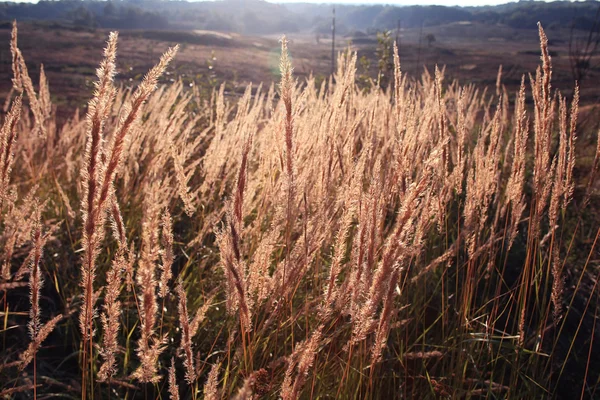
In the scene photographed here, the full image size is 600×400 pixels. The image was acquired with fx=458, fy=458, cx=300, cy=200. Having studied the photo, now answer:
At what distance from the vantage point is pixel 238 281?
89cm

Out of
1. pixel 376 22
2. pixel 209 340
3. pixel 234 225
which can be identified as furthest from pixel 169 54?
pixel 376 22

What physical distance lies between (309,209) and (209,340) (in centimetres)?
70

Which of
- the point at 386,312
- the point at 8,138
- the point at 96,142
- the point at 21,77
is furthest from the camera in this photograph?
the point at 21,77

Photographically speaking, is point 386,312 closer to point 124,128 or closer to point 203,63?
point 124,128

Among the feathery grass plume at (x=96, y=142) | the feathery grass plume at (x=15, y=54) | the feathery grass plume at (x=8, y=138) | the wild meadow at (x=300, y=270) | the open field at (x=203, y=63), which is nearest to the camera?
the feathery grass plume at (x=96, y=142)

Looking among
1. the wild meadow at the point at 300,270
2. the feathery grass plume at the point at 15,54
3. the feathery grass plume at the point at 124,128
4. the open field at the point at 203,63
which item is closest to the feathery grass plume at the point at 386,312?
the wild meadow at the point at 300,270

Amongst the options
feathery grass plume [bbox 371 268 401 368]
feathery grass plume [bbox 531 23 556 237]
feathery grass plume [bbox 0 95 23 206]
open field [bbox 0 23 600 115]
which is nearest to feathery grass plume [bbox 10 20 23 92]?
feathery grass plume [bbox 0 95 23 206]

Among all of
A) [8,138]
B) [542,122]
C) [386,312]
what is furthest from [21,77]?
[542,122]

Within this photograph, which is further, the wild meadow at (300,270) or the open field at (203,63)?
the open field at (203,63)

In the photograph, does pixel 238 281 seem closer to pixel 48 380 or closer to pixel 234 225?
pixel 234 225

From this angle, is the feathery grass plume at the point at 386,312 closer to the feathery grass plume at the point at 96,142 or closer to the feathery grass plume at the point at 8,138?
the feathery grass plume at the point at 96,142

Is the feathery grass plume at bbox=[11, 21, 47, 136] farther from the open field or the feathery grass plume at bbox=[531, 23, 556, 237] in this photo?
the open field

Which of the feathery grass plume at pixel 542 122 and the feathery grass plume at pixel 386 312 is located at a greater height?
the feathery grass plume at pixel 542 122

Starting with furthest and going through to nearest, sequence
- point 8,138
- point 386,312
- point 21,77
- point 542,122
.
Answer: point 21,77
point 542,122
point 8,138
point 386,312
